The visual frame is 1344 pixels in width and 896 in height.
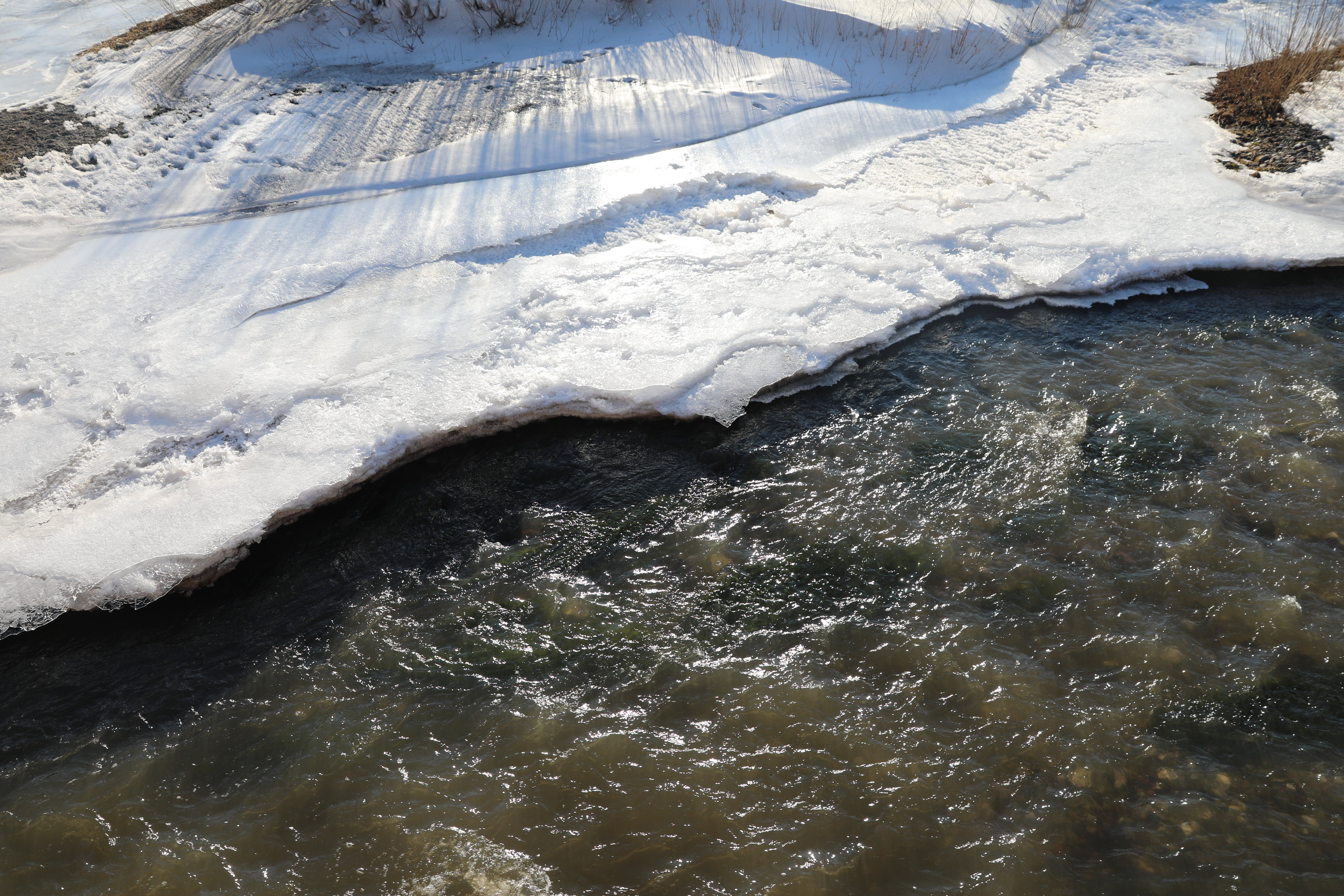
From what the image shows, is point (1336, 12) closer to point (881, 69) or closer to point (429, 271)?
point (881, 69)

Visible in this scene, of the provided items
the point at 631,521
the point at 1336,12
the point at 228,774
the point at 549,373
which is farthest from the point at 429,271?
the point at 1336,12

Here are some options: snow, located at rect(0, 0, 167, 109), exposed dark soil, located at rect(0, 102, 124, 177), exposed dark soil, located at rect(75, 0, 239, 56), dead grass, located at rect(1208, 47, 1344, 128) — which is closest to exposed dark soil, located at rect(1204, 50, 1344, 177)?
dead grass, located at rect(1208, 47, 1344, 128)

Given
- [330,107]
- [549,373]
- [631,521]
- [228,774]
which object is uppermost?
[330,107]

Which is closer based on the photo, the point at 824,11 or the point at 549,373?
the point at 549,373

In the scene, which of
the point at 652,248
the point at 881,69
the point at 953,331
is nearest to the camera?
the point at 953,331

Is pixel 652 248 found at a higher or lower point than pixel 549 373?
higher

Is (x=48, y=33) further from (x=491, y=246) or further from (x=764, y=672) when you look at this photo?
(x=764, y=672)

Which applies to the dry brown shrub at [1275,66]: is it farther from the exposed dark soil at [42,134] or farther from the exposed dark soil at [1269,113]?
the exposed dark soil at [42,134]

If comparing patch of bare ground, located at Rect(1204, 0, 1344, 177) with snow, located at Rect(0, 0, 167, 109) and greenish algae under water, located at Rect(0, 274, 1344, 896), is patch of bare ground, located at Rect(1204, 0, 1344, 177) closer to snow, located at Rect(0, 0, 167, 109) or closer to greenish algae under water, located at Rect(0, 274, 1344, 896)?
greenish algae under water, located at Rect(0, 274, 1344, 896)

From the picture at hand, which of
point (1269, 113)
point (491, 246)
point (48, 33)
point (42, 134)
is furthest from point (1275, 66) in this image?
point (48, 33)
